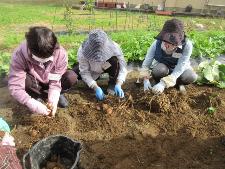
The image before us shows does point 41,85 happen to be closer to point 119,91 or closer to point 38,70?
point 38,70

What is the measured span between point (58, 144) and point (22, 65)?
41.2 inches

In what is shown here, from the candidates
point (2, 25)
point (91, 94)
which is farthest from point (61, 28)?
point (91, 94)

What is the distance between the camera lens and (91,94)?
4773 millimetres

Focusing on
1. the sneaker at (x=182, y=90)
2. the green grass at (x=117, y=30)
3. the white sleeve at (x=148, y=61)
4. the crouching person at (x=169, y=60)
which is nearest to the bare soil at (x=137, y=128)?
the sneaker at (x=182, y=90)

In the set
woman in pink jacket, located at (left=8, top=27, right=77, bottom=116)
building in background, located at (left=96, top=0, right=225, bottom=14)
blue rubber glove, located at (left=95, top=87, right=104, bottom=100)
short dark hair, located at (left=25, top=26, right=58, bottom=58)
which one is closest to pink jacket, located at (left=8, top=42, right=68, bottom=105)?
woman in pink jacket, located at (left=8, top=27, right=77, bottom=116)

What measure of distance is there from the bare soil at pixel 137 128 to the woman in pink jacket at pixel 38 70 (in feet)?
1.00

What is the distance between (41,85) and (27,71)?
1.06 ft

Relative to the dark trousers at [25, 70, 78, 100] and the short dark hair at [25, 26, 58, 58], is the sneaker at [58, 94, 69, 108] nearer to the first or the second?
the dark trousers at [25, 70, 78, 100]

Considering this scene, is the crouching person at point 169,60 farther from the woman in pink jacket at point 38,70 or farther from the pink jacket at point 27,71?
the pink jacket at point 27,71

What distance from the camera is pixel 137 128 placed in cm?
404

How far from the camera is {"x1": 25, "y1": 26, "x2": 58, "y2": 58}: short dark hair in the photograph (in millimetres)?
3314

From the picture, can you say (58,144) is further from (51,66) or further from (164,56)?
(164,56)

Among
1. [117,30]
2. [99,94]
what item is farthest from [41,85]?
[117,30]

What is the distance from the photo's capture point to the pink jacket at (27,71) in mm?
3752
